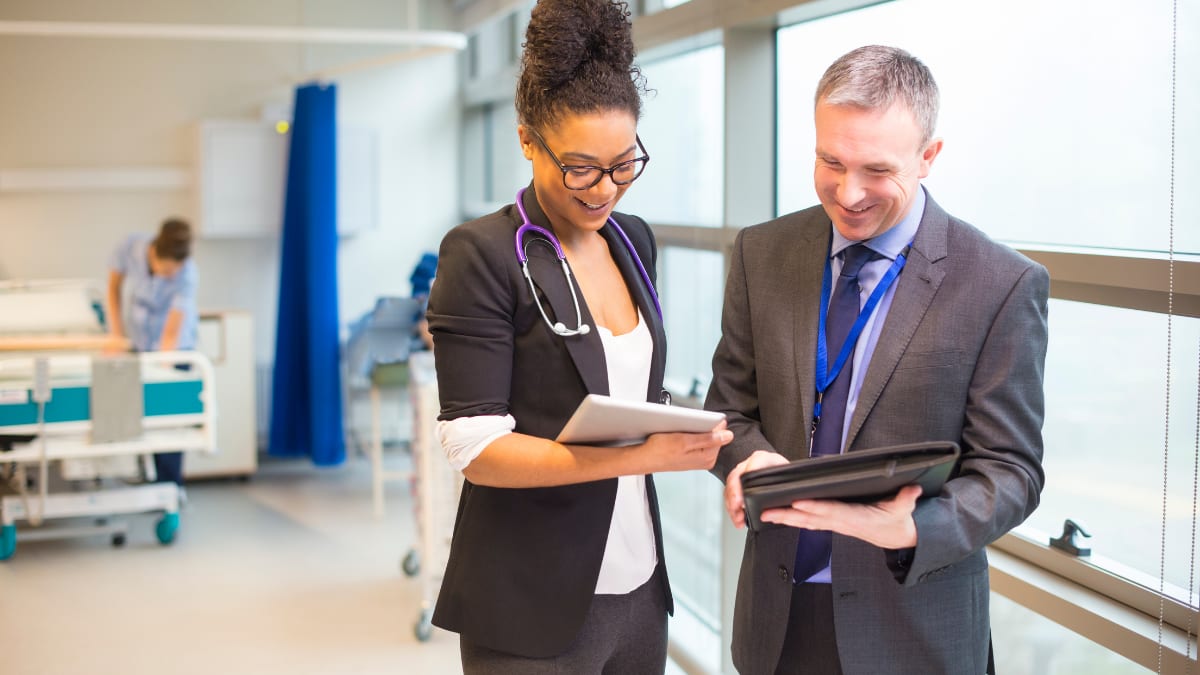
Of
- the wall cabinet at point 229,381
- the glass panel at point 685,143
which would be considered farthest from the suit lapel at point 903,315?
the wall cabinet at point 229,381

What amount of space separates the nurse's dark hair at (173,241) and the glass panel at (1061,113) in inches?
149

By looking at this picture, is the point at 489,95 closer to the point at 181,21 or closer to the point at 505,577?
the point at 181,21

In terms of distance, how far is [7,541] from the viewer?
5078 mm

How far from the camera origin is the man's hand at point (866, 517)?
1.30m

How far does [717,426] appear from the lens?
138 centimetres

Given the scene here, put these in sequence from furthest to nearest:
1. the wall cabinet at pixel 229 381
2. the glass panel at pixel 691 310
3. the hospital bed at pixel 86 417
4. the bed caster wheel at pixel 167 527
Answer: the wall cabinet at pixel 229 381, the bed caster wheel at pixel 167 527, the hospital bed at pixel 86 417, the glass panel at pixel 691 310

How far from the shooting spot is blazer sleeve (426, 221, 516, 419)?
1.45 meters

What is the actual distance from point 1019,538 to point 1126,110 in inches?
34.4

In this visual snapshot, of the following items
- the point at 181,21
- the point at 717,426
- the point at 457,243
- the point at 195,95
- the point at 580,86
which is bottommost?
the point at 717,426

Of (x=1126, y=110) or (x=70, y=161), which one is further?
(x=70, y=161)

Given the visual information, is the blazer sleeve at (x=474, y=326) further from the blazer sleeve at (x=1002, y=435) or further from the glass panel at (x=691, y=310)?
the glass panel at (x=691, y=310)

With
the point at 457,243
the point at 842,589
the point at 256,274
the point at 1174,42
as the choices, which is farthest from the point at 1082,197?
the point at 256,274

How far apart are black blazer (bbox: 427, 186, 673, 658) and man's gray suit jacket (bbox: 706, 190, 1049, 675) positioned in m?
0.23

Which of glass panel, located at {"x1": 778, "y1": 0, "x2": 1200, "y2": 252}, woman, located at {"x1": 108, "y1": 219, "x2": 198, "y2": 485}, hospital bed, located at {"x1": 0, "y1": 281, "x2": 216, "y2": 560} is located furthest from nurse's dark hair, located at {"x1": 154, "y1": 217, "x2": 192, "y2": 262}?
glass panel, located at {"x1": 778, "y1": 0, "x2": 1200, "y2": 252}
